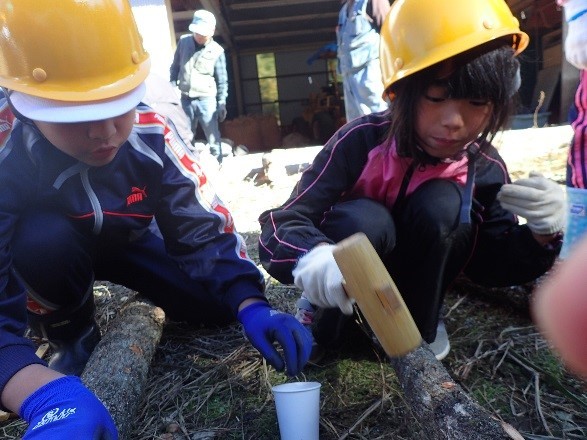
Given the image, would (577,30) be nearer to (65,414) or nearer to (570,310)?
(570,310)

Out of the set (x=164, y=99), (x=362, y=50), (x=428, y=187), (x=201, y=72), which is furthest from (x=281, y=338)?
(x=201, y=72)

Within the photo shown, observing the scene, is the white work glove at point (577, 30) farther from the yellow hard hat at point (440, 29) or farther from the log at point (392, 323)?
the log at point (392, 323)

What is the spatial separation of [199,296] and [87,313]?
0.37 m

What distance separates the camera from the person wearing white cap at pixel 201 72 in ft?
20.9

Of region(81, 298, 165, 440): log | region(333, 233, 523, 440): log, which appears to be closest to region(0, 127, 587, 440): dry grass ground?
region(81, 298, 165, 440): log

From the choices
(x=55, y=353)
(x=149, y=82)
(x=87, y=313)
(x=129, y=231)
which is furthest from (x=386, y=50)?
(x=149, y=82)

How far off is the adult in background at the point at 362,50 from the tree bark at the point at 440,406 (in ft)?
12.0

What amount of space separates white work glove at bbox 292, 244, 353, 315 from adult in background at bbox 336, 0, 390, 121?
3.56 meters

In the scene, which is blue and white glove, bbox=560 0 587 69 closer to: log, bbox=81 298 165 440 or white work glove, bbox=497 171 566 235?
white work glove, bbox=497 171 566 235

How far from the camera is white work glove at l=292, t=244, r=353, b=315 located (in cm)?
134

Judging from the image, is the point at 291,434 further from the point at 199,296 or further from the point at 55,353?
the point at 55,353

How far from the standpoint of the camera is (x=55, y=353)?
188cm

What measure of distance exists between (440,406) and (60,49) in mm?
1183

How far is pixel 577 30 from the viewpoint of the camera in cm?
158
